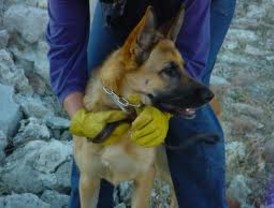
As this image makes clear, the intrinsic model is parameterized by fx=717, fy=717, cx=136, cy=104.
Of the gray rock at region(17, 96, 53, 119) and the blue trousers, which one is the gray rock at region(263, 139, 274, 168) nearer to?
the blue trousers

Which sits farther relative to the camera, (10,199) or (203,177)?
(10,199)

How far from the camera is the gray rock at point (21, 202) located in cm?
380

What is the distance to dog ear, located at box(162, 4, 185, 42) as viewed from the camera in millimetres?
2906

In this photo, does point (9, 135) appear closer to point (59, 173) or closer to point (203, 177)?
point (59, 173)

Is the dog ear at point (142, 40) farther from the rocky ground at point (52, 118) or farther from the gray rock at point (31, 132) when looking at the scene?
the gray rock at point (31, 132)

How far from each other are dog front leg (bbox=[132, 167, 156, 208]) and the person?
0.15 metres

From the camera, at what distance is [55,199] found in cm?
397

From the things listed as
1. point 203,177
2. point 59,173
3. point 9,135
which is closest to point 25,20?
point 9,135

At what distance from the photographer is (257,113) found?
5.21 meters

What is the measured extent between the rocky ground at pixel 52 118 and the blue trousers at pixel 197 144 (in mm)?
612

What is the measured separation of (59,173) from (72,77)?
968 millimetres

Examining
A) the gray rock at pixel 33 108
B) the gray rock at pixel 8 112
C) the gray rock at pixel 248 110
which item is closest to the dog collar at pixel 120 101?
the gray rock at pixel 8 112

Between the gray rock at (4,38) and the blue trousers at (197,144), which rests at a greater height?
the blue trousers at (197,144)

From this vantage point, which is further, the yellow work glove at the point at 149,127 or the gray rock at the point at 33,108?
the gray rock at the point at 33,108
